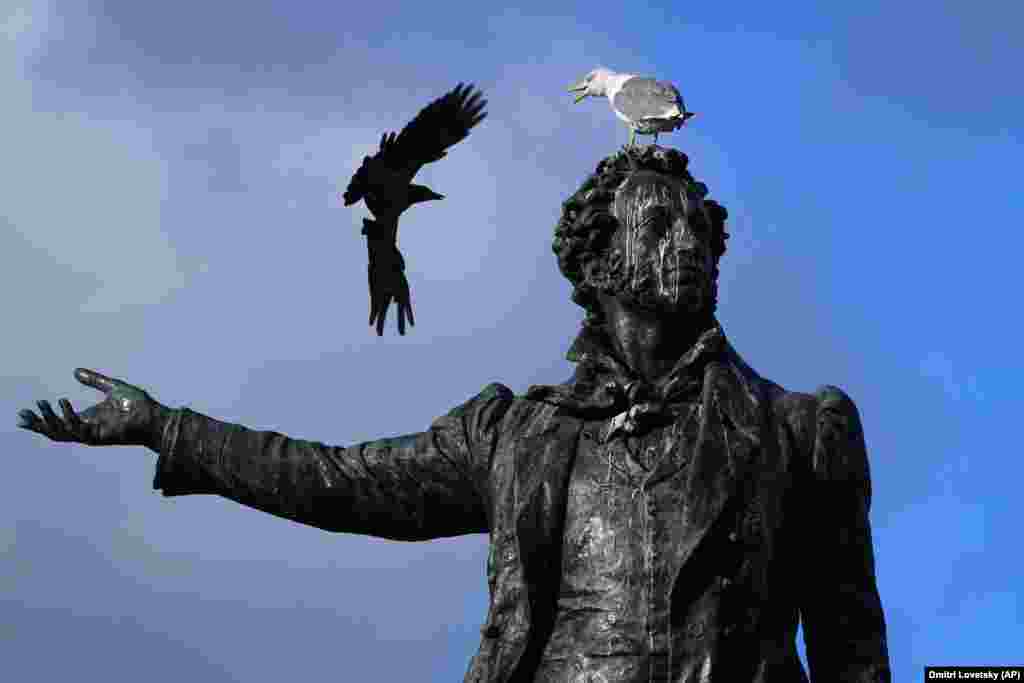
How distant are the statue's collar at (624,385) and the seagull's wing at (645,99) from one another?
1417 mm

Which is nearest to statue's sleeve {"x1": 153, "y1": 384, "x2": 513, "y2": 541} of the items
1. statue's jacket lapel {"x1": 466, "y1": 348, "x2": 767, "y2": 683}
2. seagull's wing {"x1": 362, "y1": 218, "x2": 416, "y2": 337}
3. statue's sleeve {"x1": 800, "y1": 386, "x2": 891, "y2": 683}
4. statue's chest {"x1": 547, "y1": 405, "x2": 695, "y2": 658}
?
statue's jacket lapel {"x1": 466, "y1": 348, "x2": 767, "y2": 683}

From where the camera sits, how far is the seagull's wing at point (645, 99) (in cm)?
1582

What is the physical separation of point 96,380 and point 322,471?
1243mm

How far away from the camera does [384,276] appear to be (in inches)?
695

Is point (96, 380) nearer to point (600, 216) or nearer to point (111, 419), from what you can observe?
point (111, 419)

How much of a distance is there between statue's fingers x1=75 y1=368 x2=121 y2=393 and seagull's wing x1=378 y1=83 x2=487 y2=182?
11.4 feet

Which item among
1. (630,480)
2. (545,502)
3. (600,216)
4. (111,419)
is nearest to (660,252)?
(600,216)

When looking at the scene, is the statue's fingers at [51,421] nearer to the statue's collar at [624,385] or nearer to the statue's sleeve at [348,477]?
the statue's sleeve at [348,477]

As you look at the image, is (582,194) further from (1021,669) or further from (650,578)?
(1021,669)

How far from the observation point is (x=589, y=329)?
15133 mm

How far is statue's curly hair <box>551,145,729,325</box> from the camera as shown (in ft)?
49.6

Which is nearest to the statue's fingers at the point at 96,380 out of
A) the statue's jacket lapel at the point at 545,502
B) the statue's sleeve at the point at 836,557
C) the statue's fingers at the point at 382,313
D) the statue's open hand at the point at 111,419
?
the statue's open hand at the point at 111,419

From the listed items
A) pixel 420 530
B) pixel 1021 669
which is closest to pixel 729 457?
pixel 420 530

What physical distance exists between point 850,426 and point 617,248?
1.46 m
